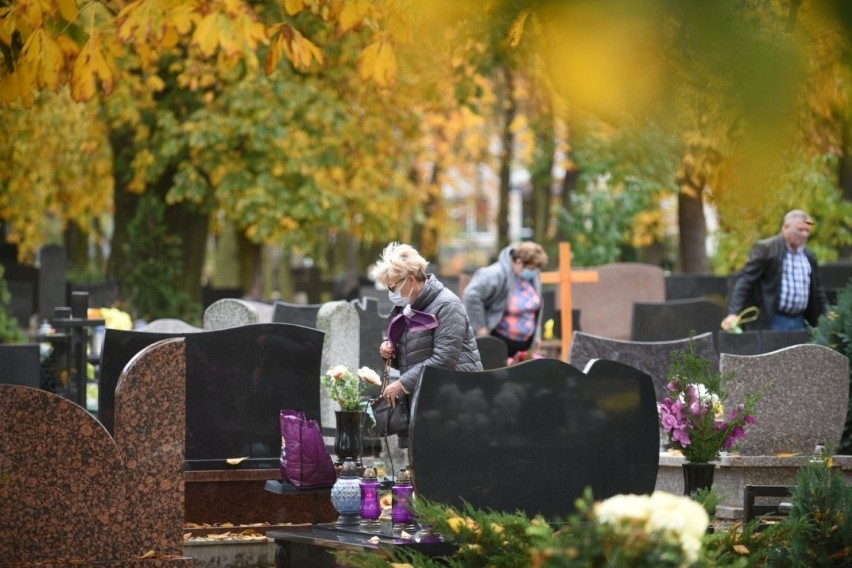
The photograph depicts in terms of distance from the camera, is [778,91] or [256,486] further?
[256,486]

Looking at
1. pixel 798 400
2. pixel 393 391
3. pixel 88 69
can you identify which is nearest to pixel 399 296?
pixel 393 391

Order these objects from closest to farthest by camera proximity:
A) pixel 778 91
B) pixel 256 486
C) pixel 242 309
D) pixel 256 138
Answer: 1. pixel 778 91
2. pixel 256 486
3. pixel 242 309
4. pixel 256 138

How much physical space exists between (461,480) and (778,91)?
15.8ft

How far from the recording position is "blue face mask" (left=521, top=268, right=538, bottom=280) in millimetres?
12406

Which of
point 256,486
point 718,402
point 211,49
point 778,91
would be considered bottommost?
point 256,486

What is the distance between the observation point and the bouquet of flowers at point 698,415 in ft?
25.8

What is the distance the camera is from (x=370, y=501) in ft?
23.8

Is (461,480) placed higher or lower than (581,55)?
lower

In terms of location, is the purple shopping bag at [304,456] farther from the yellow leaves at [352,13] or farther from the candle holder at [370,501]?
the yellow leaves at [352,13]

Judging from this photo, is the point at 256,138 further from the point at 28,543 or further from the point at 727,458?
the point at 28,543

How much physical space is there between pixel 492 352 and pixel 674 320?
434 cm

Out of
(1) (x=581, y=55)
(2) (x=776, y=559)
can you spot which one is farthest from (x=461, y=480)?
(1) (x=581, y=55)

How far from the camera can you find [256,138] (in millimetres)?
23828

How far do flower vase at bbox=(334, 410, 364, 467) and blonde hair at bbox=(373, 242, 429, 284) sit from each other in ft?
2.62
